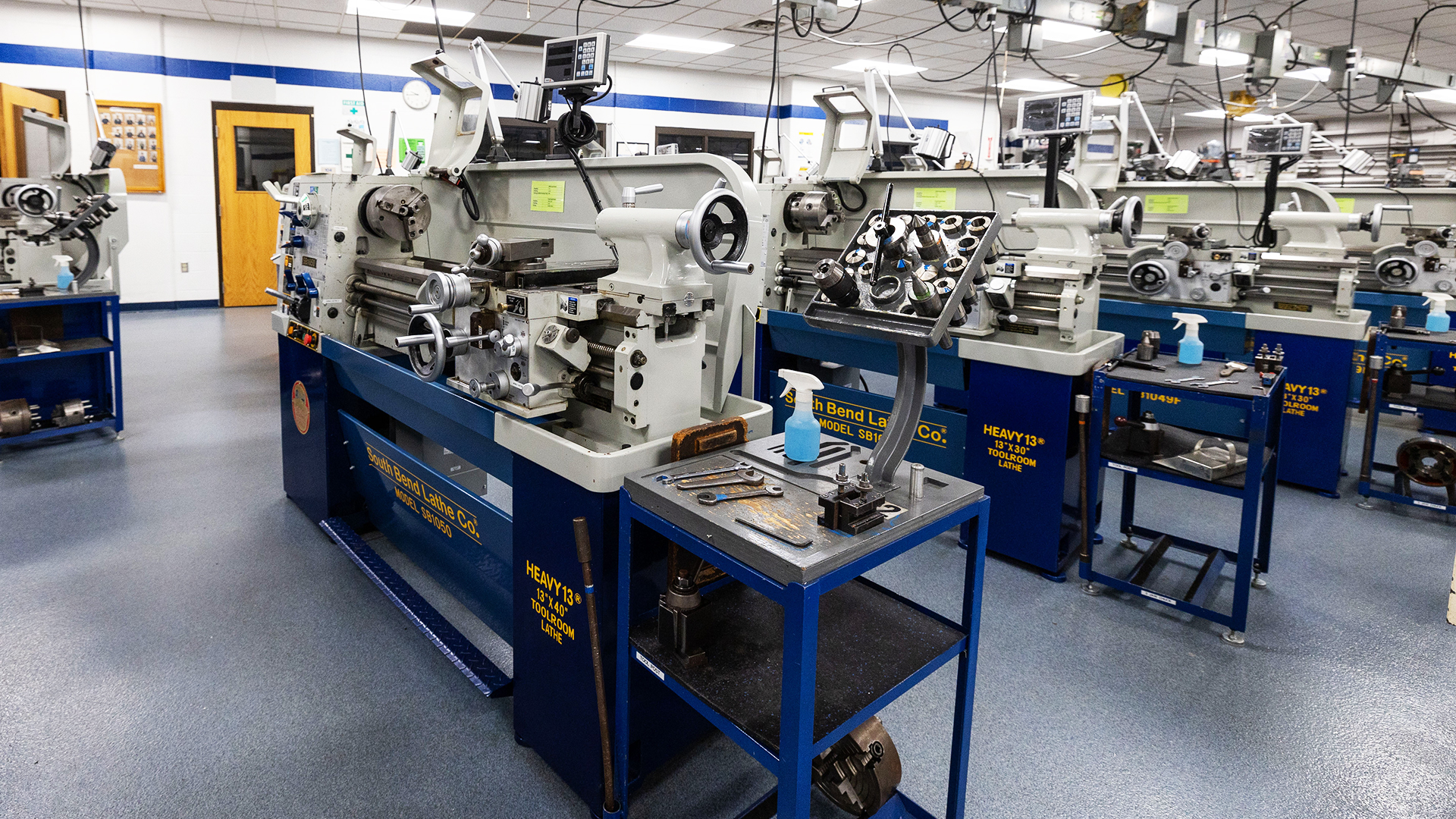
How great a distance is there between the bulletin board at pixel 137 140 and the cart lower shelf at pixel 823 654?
25.9 feet

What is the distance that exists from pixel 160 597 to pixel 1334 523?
13.5 feet

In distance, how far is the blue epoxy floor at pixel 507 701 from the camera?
5.63ft

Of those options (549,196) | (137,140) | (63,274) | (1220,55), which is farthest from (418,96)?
(137,140)

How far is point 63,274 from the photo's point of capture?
3.63 metres

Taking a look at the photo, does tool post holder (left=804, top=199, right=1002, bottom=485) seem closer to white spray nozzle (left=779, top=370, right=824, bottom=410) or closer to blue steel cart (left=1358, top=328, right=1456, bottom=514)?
white spray nozzle (left=779, top=370, right=824, bottom=410)

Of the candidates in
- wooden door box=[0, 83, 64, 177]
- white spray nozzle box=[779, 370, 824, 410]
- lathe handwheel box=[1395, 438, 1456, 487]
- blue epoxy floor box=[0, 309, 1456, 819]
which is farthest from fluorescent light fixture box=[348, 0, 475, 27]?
lathe handwheel box=[1395, 438, 1456, 487]

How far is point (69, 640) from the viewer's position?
2.23 m

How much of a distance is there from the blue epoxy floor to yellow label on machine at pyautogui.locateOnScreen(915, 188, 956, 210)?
1563 mm

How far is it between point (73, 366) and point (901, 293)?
4.21 metres

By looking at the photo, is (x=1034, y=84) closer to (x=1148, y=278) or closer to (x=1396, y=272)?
(x=1396, y=272)

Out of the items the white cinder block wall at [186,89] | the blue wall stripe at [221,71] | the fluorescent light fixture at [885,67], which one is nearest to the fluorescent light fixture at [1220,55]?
the white cinder block wall at [186,89]

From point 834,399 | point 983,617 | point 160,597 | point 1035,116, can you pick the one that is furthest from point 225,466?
point 1035,116

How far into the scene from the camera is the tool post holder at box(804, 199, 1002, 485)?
130cm

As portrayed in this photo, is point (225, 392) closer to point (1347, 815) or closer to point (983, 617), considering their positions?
point (983, 617)
